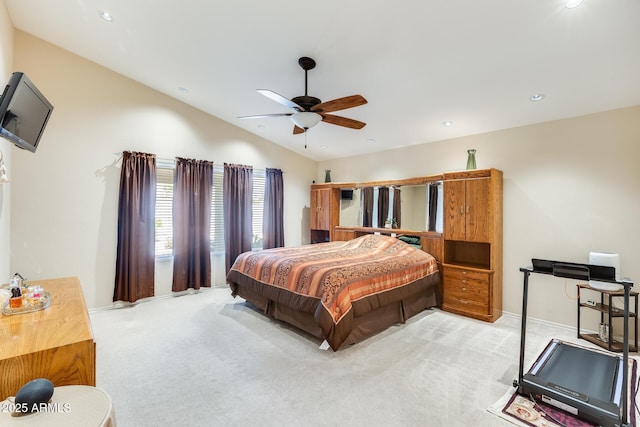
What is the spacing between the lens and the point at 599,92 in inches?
121

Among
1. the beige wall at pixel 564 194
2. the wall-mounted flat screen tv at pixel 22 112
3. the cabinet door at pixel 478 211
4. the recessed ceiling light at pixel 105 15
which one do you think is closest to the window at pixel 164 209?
the recessed ceiling light at pixel 105 15

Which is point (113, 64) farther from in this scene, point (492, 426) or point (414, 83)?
point (492, 426)

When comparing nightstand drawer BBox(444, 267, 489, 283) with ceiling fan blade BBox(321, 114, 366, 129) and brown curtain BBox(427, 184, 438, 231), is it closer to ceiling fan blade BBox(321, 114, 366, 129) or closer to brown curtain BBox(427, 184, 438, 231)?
brown curtain BBox(427, 184, 438, 231)

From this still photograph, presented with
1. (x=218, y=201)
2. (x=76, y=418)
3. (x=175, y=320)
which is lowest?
(x=175, y=320)

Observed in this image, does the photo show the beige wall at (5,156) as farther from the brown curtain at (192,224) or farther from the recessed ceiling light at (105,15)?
the brown curtain at (192,224)

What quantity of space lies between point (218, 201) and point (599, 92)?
5.72 metres

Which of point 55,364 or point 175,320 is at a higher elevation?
point 55,364

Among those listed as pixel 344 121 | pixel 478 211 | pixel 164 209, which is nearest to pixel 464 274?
pixel 478 211

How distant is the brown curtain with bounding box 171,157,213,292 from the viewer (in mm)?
4914

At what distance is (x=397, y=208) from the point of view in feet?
17.2

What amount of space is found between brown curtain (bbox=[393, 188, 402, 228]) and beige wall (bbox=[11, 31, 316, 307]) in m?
3.90

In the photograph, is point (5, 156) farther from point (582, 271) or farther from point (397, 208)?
point (582, 271)

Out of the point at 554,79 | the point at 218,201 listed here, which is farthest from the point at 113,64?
the point at 554,79

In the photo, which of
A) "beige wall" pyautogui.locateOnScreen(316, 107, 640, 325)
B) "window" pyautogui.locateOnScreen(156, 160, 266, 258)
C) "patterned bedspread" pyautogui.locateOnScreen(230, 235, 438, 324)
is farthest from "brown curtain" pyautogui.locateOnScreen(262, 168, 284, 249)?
"beige wall" pyautogui.locateOnScreen(316, 107, 640, 325)
